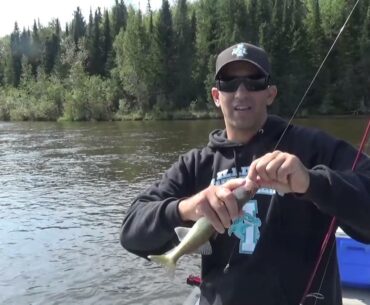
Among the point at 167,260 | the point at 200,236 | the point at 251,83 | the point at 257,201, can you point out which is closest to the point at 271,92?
the point at 251,83

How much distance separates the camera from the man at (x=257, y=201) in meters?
2.40

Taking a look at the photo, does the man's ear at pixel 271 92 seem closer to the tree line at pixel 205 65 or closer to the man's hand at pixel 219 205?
the man's hand at pixel 219 205

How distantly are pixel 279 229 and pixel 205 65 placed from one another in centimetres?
6941

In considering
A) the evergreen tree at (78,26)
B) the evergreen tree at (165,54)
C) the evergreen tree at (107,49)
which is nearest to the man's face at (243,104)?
the evergreen tree at (165,54)

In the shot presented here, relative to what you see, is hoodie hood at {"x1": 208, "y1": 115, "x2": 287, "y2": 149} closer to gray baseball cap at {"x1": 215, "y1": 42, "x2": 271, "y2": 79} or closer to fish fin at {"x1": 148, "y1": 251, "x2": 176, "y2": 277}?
gray baseball cap at {"x1": 215, "y1": 42, "x2": 271, "y2": 79}

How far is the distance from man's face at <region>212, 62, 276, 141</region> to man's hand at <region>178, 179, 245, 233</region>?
610 millimetres

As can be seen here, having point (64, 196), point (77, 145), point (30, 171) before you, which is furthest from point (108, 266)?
point (77, 145)

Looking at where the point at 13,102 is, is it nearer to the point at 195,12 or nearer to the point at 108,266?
the point at 195,12

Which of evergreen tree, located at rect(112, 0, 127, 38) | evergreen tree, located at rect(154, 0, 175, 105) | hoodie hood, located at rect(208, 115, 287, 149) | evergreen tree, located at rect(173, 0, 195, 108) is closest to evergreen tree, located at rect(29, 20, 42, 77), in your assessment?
evergreen tree, located at rect(112, 0, 127, 38)

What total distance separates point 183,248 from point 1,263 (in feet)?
33.5

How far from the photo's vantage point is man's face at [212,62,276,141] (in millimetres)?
2871

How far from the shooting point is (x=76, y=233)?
13.4 metres

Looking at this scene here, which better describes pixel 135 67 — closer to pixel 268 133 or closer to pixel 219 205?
pixel 268 133

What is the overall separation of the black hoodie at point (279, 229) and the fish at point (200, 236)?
8.4 inches
